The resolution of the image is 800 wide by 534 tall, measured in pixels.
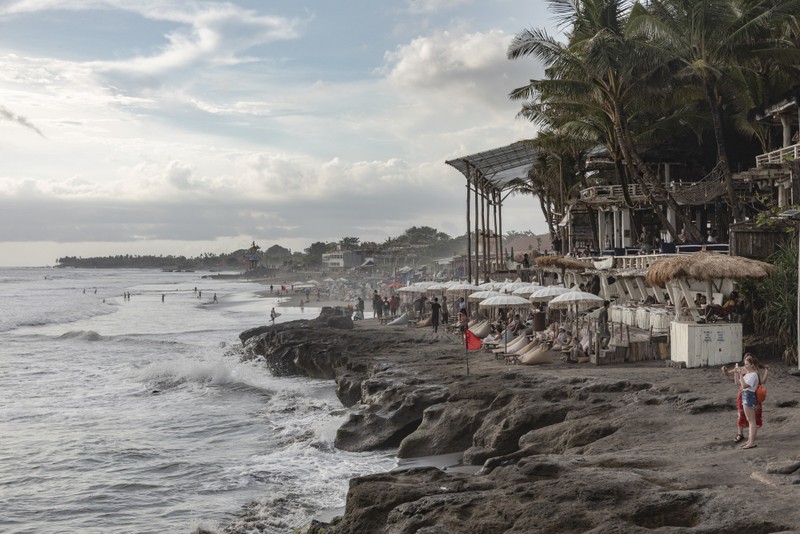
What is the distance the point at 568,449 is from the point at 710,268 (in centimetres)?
745

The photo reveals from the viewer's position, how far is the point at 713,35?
24.7 metres

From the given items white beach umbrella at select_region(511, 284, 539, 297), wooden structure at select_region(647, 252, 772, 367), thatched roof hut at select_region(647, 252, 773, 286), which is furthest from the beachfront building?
wooden structure at select_region(647, 252, 772, 367)

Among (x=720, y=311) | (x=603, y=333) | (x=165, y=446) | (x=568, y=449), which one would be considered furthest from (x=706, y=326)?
(x=165, y=446)

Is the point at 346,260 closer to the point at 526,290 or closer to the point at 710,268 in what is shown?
the point at 526,290

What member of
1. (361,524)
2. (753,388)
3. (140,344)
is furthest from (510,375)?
(140,344)

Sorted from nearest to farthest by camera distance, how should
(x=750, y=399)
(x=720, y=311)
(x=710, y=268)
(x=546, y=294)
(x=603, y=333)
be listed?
(x=750, y=399), (x=720, y=311), (x=710, y=268), (x=603, y=333), (x=546, y=294)

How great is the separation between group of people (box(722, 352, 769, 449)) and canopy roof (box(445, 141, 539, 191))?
28.6 m

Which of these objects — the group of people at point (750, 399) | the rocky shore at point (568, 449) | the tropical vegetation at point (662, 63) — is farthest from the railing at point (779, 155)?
the group of people at point (750, 399)

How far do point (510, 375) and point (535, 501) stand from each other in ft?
31.2

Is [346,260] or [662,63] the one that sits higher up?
[662,63]

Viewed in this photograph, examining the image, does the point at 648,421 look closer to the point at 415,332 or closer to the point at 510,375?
the point at 510,375

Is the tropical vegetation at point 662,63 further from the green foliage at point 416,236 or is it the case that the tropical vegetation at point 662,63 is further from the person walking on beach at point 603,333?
the green foliage at point 416,236

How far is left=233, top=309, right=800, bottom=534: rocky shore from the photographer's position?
7.57 m

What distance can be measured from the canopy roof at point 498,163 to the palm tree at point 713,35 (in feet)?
40.7
